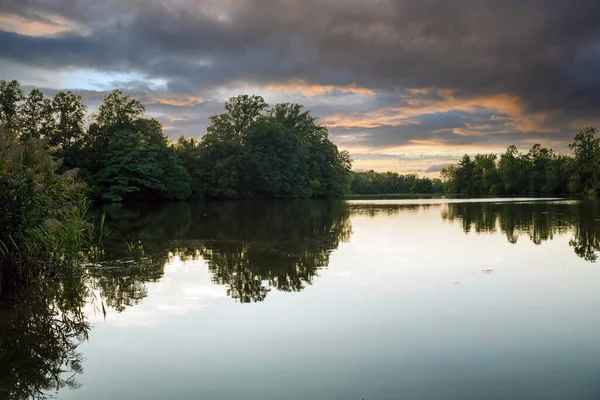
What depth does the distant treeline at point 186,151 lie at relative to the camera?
180 feet

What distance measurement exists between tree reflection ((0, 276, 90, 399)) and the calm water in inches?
1.0

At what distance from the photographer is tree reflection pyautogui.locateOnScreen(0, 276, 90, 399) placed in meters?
5.57

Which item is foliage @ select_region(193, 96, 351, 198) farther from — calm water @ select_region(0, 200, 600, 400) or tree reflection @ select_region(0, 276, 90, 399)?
tree reflection @ select_region(0, 276, 90, 399)

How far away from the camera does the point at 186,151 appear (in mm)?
71125

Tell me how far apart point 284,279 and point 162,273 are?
10.3ft

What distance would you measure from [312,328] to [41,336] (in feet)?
13.3

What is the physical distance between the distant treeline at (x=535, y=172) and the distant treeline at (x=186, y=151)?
46570 mm

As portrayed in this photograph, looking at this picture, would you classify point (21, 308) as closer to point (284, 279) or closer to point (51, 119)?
point (284, 279)

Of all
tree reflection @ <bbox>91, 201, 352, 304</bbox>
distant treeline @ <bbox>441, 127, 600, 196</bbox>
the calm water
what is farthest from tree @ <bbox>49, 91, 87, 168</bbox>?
distant treeline @ <bbox>441, 127, 600, 196</bbox>

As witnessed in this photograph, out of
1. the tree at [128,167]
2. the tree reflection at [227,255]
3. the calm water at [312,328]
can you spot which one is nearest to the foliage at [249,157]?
the tree at [128,167]

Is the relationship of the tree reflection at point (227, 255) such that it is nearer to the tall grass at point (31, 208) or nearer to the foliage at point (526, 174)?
the tall grass at point (31, 208)

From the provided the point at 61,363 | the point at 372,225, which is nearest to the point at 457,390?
the point at 61,363

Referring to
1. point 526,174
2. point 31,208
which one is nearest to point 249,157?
point 31,208

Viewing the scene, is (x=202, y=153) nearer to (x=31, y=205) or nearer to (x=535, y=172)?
(x=31, y=205)
